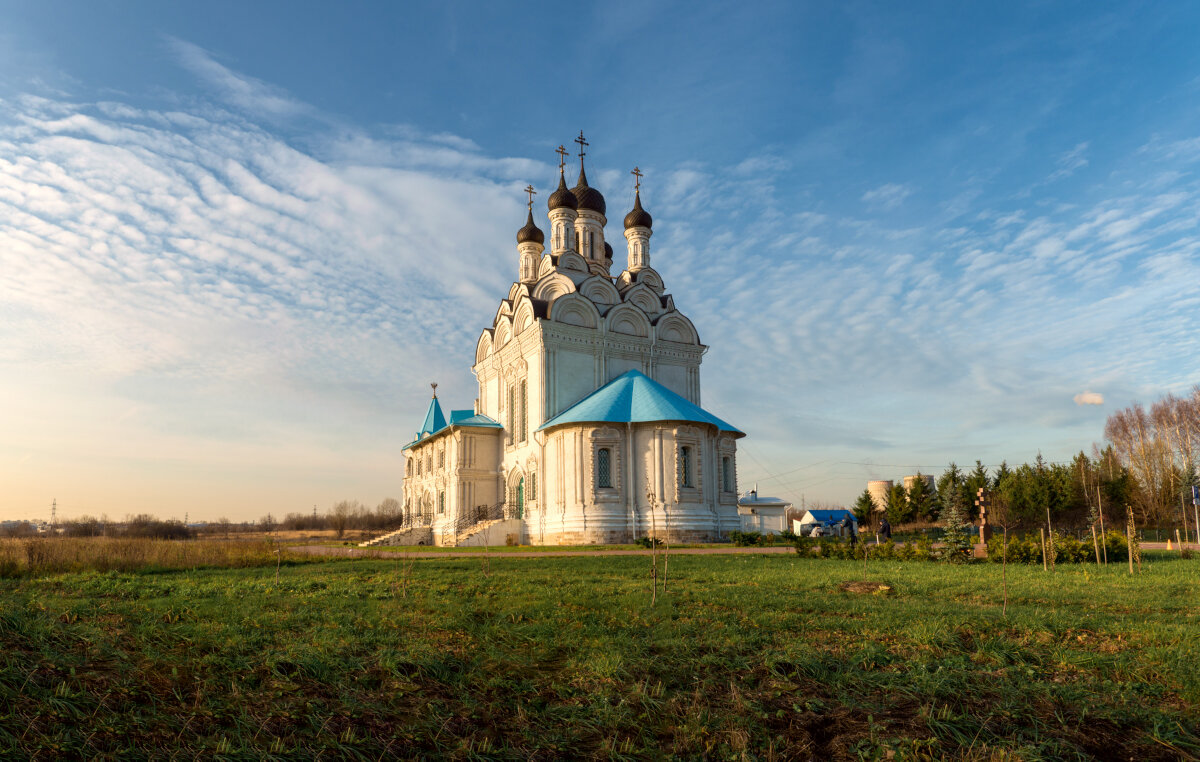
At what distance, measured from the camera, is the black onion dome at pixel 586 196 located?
1377 inches

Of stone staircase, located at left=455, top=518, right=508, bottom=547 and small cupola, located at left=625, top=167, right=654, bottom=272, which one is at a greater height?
small cupola, located at left=625, top=167, right=654, bottom=272

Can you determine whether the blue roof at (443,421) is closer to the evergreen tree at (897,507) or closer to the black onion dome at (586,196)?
the black onion dome at (586,196)

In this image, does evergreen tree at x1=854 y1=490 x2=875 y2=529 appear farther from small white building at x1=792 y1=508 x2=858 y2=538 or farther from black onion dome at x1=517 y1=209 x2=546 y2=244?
black onion dome at x1=517 y1=209 x2=546 y2=244

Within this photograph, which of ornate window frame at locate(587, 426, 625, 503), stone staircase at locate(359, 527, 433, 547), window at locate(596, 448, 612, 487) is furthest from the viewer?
stone staircase at locate(359, 527, 433, 547)

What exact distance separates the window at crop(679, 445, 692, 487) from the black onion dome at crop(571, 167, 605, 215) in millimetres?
13580

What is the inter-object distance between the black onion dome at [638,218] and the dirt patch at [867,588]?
2698 cm

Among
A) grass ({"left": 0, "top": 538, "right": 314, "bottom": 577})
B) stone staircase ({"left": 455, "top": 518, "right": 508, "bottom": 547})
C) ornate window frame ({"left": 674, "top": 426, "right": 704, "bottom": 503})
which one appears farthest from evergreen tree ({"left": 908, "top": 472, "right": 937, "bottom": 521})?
grass ({"left": 0, "top": 538, "right": 314, "bottom": 577})

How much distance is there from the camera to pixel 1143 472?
4400 centimetres

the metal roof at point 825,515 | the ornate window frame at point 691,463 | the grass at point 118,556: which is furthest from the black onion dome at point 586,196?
the metal roof at point 825,515

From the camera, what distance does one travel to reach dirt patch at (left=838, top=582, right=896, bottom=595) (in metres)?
10.0

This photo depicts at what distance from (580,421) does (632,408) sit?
1993 millimetres

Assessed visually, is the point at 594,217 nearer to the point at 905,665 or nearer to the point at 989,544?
the point at 989,544

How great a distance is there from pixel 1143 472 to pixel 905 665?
48215mm

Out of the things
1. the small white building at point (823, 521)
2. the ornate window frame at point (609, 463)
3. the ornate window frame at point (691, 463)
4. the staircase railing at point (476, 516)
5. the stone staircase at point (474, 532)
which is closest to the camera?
the ornate window frame at point (691, 463)
